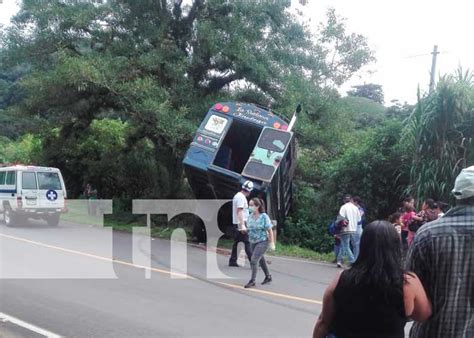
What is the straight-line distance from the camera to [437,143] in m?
13.6

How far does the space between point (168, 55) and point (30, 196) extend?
6.35 m

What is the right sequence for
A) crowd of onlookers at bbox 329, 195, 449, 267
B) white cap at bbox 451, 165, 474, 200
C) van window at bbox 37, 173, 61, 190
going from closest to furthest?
1. white cap at bbox 451, 165, 474, 200
2. crowd of onlookers at bbox 329, 195, 449, 267
3. van window at bbox 37, 173, 61, 190

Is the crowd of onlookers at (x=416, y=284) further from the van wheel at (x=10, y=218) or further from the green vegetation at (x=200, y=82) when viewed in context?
the van wheel at (x=10, y=218)

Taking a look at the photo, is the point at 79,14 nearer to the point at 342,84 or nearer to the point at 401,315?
the point at 342,84


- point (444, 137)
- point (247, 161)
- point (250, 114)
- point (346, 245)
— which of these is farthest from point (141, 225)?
point (444, 137)

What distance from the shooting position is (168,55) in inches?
722

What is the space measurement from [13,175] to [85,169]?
976 cm

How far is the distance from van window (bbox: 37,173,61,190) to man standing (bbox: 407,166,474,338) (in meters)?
17.0

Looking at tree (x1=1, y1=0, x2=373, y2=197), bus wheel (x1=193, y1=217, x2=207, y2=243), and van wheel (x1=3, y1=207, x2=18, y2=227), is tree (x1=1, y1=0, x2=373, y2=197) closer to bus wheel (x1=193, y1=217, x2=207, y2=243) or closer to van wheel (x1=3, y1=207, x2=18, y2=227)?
bus wheel (x1=193, y1=217, x2=207, y2=243)

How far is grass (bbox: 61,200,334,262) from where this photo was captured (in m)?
14.0

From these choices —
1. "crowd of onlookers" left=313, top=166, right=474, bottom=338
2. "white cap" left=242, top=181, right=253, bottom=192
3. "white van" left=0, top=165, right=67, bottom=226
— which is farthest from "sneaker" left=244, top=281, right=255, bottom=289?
"white van" left=0, top=165, right=67, bottom=226

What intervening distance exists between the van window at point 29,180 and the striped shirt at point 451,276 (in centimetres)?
1694

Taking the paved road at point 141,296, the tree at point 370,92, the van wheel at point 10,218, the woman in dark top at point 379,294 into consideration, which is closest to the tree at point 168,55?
the van wheel at point 10,218

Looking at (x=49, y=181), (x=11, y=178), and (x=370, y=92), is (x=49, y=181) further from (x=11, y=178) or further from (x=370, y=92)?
(x=370, y=92)
